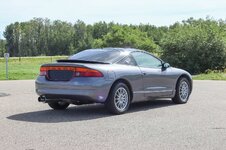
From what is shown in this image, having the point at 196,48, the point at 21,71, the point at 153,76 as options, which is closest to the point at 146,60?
the point at 153,76

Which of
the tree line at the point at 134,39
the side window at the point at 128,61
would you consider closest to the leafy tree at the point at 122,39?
Answer: the tree line at the point at 134,39

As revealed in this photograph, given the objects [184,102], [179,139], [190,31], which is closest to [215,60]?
[190,31]

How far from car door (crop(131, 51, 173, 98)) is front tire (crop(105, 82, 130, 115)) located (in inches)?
27.3

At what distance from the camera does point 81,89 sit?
9.02m

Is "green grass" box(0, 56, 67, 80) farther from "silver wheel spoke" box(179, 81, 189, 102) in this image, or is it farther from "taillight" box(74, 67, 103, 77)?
"taillight" box(74, 67, 103, 77)

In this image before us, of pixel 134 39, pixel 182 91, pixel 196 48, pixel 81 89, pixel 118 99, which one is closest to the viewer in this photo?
pixel 81 89

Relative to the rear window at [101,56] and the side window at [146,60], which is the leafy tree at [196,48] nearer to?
the side window at [146,60]

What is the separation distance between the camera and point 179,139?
6.84 meters

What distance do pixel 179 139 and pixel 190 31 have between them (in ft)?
90.0

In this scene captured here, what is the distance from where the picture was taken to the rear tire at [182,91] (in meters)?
11.3

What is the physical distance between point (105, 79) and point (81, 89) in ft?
1.66

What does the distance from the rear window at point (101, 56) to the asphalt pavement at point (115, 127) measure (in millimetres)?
1088

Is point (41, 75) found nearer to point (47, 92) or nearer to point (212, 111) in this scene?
point (47, 92)

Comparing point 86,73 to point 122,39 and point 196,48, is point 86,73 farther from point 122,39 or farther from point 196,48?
point 122,39
